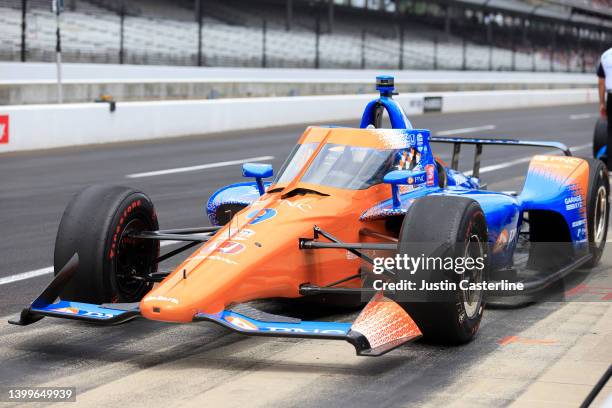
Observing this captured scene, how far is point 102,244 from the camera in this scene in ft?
21.3

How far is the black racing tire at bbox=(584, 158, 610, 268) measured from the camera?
28.5 feet

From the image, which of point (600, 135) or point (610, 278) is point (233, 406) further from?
point (600, 135)

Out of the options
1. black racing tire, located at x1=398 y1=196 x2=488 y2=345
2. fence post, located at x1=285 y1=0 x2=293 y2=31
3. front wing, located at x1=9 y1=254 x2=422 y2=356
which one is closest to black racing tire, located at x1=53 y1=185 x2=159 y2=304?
front wing, located at x1=9 y1=254 x2=422 y2=356

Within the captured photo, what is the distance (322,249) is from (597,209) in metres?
3.33

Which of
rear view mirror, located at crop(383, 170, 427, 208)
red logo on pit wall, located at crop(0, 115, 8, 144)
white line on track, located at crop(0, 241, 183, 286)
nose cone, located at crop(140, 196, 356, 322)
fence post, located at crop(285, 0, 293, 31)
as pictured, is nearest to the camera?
nose cone, located at crop(140, 196, 356, 322)

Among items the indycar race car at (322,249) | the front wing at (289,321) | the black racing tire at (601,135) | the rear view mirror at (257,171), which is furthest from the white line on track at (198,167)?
the front wing at (289,321)

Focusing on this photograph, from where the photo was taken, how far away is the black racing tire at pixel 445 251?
19.6ft

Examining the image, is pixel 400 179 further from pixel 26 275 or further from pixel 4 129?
pixel 4 129

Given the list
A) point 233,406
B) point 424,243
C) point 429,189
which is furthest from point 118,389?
point 429,189

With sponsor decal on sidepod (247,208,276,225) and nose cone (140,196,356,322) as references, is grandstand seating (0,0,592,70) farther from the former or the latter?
nose cone (140,196,356,322)

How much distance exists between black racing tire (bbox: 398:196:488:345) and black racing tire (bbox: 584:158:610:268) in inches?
102

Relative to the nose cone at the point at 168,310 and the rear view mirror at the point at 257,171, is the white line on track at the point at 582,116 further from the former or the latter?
the nose cone at the point at 168,310

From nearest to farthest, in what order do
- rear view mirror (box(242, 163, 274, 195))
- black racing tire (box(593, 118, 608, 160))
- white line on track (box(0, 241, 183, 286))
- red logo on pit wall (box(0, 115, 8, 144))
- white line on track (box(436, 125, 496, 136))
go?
rear view mirror (box(242, 163, 274, 195))
white line on track (box(0, 241, 183, 286))
black racing tire (box(593, 118, 608, 160))
red logo on pit wall (box(0, 115, 8, 144))
white line on track (box(436, 125, 496, 136))

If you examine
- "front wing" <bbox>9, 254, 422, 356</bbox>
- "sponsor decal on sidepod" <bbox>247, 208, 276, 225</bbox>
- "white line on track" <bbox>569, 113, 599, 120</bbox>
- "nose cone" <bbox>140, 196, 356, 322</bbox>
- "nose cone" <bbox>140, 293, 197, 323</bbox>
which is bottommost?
"front wing" <bbox>9, 254, 422, 356</bbox>
